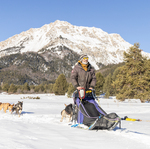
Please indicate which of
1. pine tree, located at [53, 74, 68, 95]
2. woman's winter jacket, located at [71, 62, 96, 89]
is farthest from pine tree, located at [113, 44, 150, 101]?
pine tree, located at [53, 74, 68, 95]

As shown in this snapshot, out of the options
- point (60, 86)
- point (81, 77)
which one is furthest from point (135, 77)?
point (60, 86)

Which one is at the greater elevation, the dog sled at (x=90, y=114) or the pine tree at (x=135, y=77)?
the pine tree at (x=135, y=77)

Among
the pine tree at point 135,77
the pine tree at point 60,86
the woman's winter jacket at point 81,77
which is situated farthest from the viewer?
the pine tree at point 60,86

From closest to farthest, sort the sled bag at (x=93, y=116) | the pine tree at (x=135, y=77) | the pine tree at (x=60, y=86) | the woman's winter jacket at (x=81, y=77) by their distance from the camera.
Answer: the sled bag at (x=93, y=116)
the woman's winter jacket at (x=81, y=77)
the pine tree at (x=135, y=77)
the pine tree at (x=60, y=86)

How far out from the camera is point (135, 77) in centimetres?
2350

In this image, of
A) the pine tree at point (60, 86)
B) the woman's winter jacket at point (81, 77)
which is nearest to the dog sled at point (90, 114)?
the woman's winter jacket at point (81, 77)

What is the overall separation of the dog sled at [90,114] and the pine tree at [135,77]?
18.5 metres

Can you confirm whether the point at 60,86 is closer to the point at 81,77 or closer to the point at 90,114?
the point at 81,77

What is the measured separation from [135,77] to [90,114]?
19511 mm

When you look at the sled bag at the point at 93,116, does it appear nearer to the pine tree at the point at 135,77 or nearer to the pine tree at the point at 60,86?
the pine tree at the point at 135,77

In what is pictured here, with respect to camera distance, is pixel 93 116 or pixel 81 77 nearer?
pixel 93 116

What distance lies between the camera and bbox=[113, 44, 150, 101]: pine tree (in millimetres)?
23094

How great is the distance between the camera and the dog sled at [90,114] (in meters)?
4.85

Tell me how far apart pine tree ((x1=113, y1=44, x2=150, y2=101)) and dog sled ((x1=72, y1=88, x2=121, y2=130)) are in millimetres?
18505
